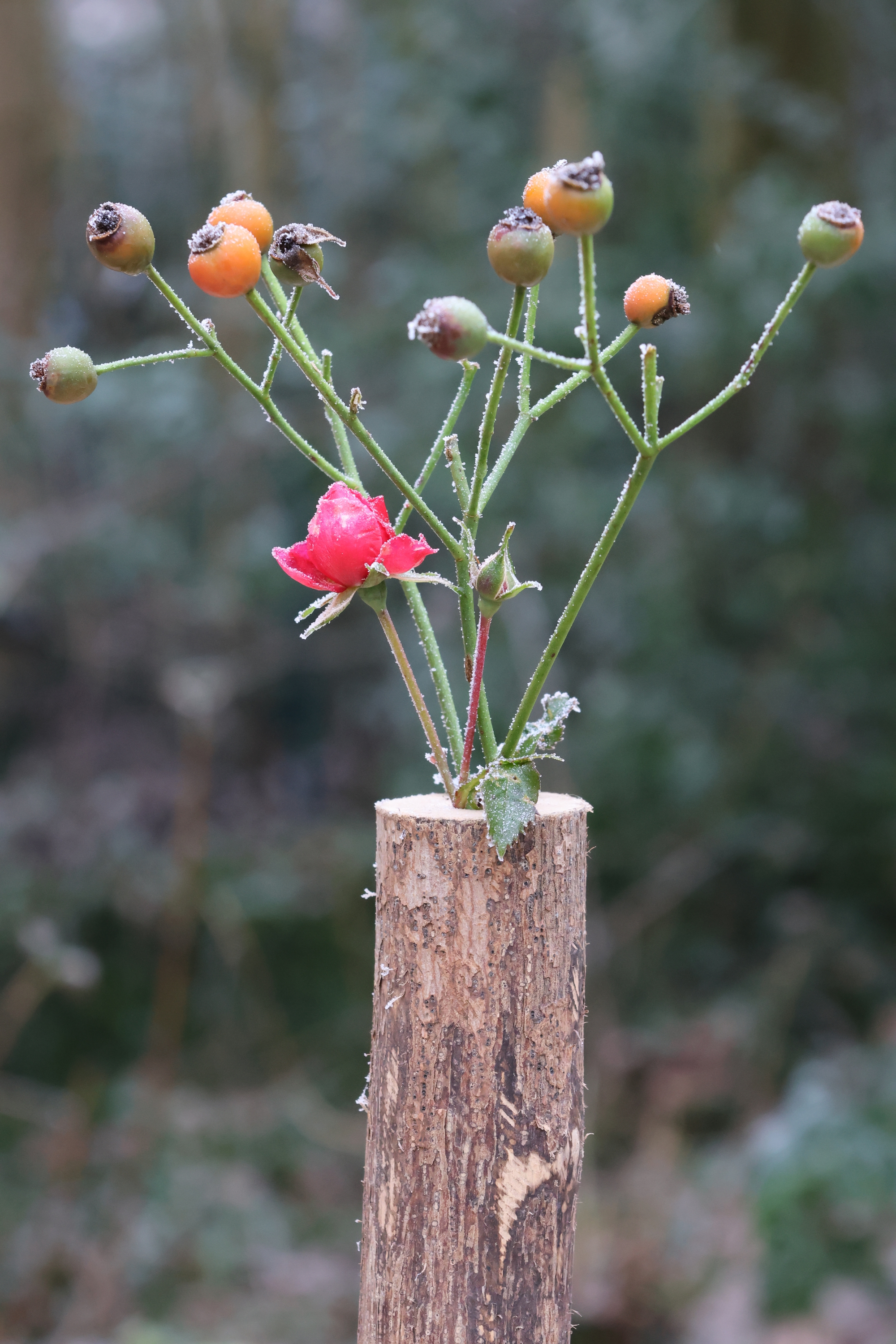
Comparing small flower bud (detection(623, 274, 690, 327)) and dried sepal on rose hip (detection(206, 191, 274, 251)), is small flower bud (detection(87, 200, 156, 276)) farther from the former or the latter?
small flower bud (detection(623, 274, 690, 327))

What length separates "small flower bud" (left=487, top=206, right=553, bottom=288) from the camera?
60cm

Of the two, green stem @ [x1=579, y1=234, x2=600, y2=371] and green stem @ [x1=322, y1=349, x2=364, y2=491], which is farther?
green stem @ [x1=322, y1=349, x2=364, y2=491]

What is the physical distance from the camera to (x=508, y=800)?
66 centimetres

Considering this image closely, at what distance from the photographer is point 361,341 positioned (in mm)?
2463

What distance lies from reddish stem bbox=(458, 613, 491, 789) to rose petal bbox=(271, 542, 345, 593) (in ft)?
0.28

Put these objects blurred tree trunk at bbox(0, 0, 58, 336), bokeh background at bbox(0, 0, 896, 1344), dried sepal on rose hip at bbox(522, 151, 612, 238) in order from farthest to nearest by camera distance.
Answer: blurred tree trunk at bbox(0, 0, 58, 336)
bokeh background at bbox(0, 0, 896, 1344)
dried sepal on rose hip at bbox(522, 151, 612, 238)

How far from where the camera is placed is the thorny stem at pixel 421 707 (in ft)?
2.31

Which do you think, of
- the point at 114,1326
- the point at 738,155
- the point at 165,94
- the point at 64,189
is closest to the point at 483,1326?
the point at 114,1326

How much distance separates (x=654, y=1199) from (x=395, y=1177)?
6.31ft

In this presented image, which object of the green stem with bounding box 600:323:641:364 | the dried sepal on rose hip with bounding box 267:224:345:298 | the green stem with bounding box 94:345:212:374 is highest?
the dried sepal on rose hip with bounding box 267:224:345:298

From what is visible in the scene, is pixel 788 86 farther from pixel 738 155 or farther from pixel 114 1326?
pixel 114 1326

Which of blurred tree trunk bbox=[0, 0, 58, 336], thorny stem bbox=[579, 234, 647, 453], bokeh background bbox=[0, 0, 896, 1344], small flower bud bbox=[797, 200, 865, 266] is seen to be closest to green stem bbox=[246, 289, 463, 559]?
thorny stem bbox=[579, 234, 647, 453]

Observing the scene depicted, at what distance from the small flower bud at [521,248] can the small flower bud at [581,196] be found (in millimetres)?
44

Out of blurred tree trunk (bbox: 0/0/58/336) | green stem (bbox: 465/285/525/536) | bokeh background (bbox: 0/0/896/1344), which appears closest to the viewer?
green stem (bbox: 465/285/525/536)
